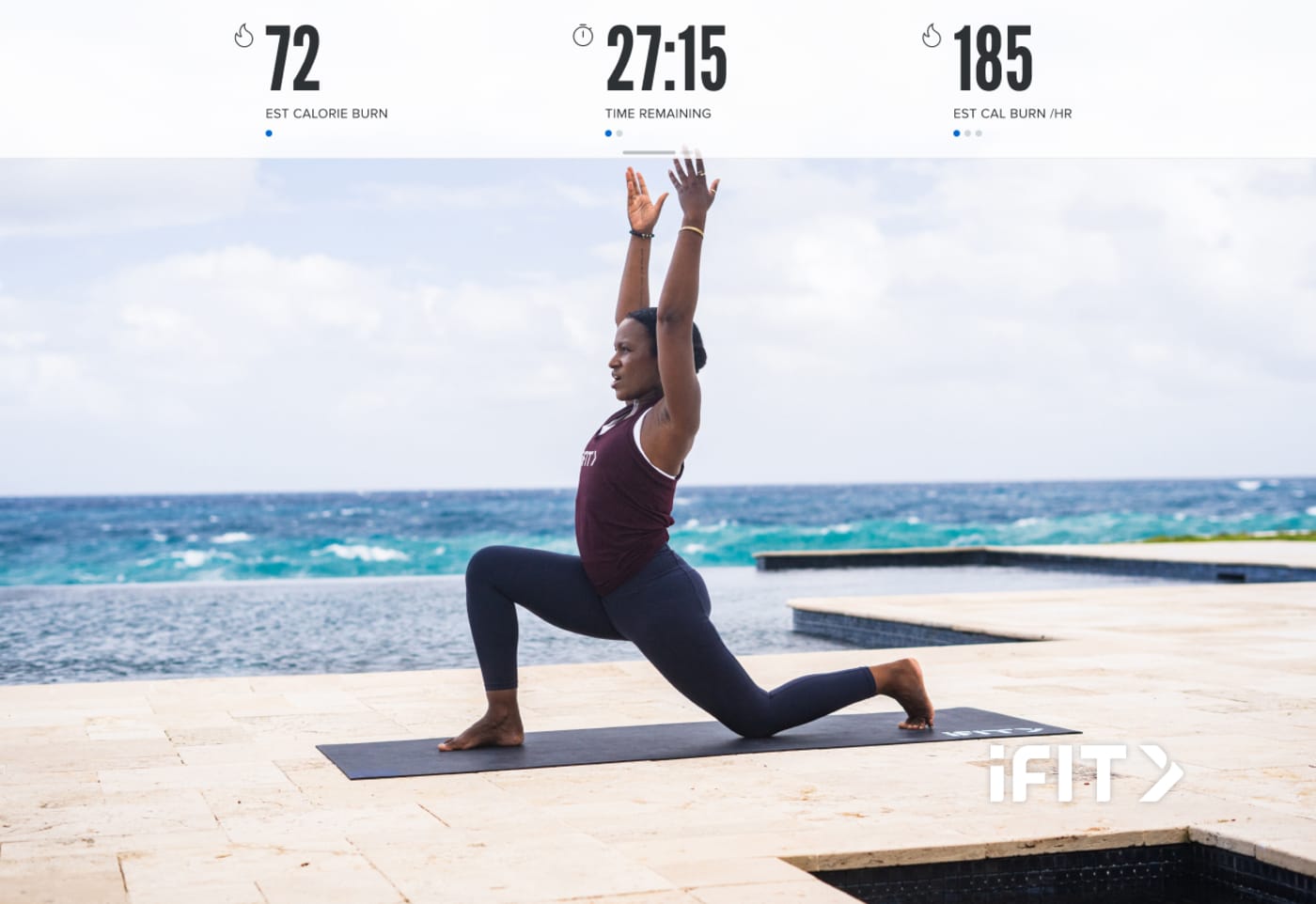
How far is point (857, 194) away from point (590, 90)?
118 ft

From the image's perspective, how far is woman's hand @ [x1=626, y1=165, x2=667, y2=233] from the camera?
4.89 m

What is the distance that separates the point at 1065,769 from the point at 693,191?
200 cm

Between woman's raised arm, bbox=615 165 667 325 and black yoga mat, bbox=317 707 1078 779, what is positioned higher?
woman's raised arm, bbox=615 165 667 325

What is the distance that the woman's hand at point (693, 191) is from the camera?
13.6 feet

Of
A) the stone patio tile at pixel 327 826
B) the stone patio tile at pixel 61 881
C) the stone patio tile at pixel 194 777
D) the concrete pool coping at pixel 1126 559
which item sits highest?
the stone patio tile at pixel 61 881

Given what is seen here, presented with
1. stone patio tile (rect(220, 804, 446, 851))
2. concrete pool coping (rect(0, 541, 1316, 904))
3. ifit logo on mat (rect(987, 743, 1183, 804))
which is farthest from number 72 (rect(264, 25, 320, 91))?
ifit logo on mat (rect(987, 743, 1183, 804))

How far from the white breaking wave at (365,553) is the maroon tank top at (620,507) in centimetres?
3023

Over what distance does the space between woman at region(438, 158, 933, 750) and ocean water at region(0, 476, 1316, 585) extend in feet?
74.0

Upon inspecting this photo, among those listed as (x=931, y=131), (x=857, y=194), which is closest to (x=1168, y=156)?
(x=931, y=131)

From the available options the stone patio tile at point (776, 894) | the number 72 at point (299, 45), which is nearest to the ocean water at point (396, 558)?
the number 72 at point (299, 45)

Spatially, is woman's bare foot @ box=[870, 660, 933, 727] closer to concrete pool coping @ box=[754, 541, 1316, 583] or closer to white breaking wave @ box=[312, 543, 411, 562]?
concrete pool coping @ box=[754, 541, 1316, 583]

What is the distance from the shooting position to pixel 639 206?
195 inches

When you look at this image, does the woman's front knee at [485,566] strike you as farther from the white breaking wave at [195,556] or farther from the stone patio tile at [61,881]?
the white breaking wave at [195,556]

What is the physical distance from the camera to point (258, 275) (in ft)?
150
